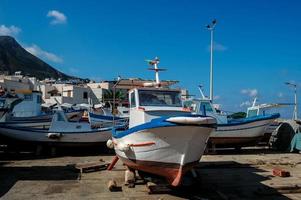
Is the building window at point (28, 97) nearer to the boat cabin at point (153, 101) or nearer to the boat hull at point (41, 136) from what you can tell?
the boat hull at point (41, 136)

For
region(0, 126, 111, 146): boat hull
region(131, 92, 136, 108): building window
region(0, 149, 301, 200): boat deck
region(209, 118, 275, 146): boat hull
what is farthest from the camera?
region(209, 118, 275, 146): boat hull

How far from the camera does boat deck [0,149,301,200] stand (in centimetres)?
880

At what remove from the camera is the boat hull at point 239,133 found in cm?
1725

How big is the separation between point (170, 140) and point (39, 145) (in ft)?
30.2

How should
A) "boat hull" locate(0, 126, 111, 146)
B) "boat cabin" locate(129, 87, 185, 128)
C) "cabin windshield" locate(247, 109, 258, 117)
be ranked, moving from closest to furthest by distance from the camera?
"boat cabin" locate(129, 87, 185, 128) < "boat hull" locate(0, 126, 111, 146) < "cabin windshield" locate(247, 109, 258, 117)

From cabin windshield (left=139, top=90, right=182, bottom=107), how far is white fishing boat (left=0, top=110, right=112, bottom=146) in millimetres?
5926

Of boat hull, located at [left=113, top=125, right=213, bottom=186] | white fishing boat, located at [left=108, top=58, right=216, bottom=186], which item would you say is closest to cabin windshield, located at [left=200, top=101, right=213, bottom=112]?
white fishing boat, located at [left=108, top=58, right=216, bottom=186]

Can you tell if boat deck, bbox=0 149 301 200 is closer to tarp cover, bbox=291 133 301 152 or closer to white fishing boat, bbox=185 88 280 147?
tarp cover, bbox=291 133 301 152

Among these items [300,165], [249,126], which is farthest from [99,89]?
[300,165]

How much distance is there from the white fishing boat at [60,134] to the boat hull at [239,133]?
5084 millimetres

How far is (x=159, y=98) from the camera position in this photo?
35.2 ft

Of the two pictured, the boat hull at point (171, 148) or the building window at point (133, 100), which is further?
the building window at point (133, 100)

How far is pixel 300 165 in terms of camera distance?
13.3m

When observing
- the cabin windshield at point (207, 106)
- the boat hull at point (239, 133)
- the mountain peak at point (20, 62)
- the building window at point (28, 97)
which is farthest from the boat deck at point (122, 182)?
the mountain peak at point (20, 62)
